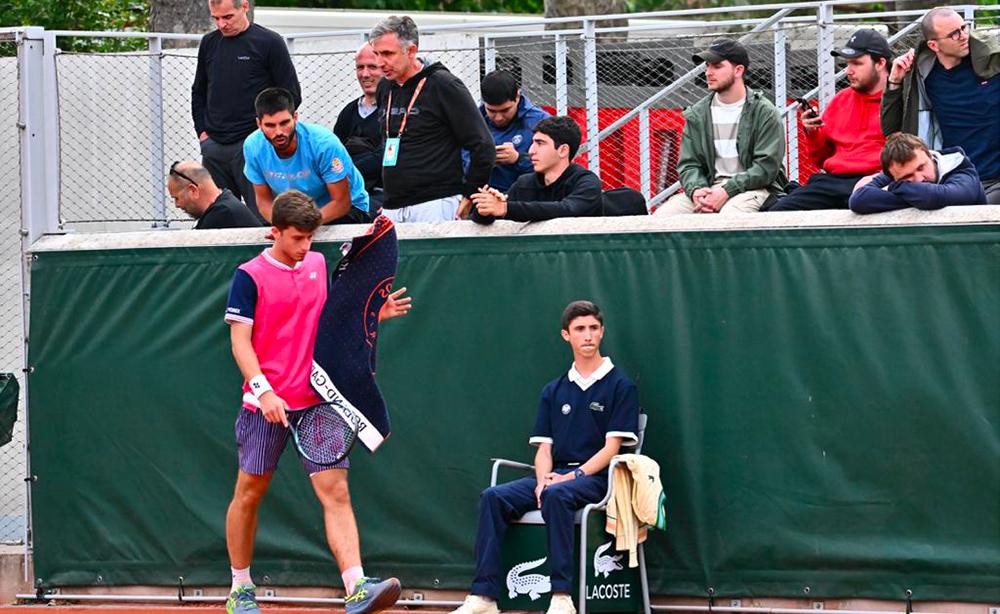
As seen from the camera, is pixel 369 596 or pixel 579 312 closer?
pixel 369 596

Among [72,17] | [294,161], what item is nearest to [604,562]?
[294,161]

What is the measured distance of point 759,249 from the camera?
25.3 feet

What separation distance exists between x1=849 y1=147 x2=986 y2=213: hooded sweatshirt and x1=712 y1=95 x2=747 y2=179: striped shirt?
3.91ft

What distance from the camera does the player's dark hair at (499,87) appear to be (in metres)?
9.56

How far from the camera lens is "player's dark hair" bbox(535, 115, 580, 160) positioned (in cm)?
831

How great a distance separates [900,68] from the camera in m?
8.17

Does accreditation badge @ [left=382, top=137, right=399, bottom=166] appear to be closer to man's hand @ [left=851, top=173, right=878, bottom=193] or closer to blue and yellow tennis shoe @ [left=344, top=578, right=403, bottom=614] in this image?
man's hand @ [left=851, top=173, right=878, bottom=193]

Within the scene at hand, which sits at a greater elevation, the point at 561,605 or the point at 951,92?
the point at 951,92

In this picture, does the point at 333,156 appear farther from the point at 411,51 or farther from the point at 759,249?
the point at 759,249

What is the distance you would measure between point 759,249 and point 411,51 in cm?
232

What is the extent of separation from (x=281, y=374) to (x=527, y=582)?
4.96 feet

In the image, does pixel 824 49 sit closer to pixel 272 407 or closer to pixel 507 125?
pixel 507 125

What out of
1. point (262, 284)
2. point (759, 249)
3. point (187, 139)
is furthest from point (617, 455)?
point (187, 139)

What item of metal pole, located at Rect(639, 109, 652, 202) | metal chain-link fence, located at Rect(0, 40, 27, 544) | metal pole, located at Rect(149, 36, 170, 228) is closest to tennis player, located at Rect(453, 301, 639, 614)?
metal chain-link fence, located at Rect(0, 40, 27, 544)
